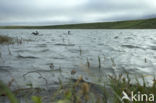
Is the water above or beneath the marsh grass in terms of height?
beneath

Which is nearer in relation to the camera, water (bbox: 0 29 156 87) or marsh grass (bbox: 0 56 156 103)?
marsh grass (bbox: 0 56 156 103)

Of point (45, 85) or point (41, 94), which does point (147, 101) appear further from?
point (45, 85)

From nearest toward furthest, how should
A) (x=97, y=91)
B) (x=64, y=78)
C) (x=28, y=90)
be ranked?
(x=28, y=90)
(x=97, y=91)
(x=64, y=78)

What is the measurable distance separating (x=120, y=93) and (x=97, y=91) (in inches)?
34.0

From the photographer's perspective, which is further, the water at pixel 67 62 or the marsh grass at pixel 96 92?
the water at pixel 67 62

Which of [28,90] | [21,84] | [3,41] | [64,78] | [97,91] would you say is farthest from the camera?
[3,41]

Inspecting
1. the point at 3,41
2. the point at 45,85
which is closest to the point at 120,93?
the point at 45,85

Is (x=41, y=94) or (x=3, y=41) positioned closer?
(x=41, y=94)

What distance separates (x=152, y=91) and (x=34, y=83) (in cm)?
287

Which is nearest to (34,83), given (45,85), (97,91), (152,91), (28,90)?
(45,85)

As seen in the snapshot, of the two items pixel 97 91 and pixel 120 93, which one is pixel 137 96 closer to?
pixel 120 93

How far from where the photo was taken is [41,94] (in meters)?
3.65

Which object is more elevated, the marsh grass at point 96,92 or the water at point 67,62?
the marsh grass at point 96,92

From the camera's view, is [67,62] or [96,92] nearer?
[96,92]
